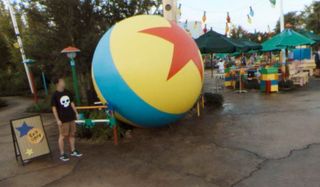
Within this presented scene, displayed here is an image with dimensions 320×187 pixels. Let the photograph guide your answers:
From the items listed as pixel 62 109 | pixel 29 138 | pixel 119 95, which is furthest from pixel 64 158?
pixel 119 95

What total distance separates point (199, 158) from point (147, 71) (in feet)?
6.56

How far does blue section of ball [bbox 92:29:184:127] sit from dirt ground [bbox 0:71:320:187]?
1.84 feet

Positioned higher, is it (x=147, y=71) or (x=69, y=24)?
(x=69, y=24)

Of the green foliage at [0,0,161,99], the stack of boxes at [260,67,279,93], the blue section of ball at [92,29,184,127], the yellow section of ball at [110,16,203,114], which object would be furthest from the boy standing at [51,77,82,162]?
the stack of boxes at [260,67,279,93]

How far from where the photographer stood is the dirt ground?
4.39 meters

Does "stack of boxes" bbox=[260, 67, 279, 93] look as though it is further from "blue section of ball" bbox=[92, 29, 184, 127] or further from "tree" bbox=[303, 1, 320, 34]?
"tree" bbox=[303, 1, 320, 34]

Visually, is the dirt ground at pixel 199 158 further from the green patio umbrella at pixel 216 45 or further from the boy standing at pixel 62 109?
the green patio umbrella at pixel 216 45

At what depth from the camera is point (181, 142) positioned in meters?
6.12

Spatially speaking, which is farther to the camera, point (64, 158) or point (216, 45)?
point (216, 45)

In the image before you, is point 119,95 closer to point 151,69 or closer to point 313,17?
point 151,69

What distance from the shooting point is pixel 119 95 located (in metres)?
5.91

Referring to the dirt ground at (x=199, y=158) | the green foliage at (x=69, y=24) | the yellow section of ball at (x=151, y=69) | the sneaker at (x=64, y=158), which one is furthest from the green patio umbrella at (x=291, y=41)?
the sneaker at (x=64, y=158)

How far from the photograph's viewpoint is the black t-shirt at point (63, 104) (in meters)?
5.43

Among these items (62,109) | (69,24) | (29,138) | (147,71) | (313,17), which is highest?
(313,17)
